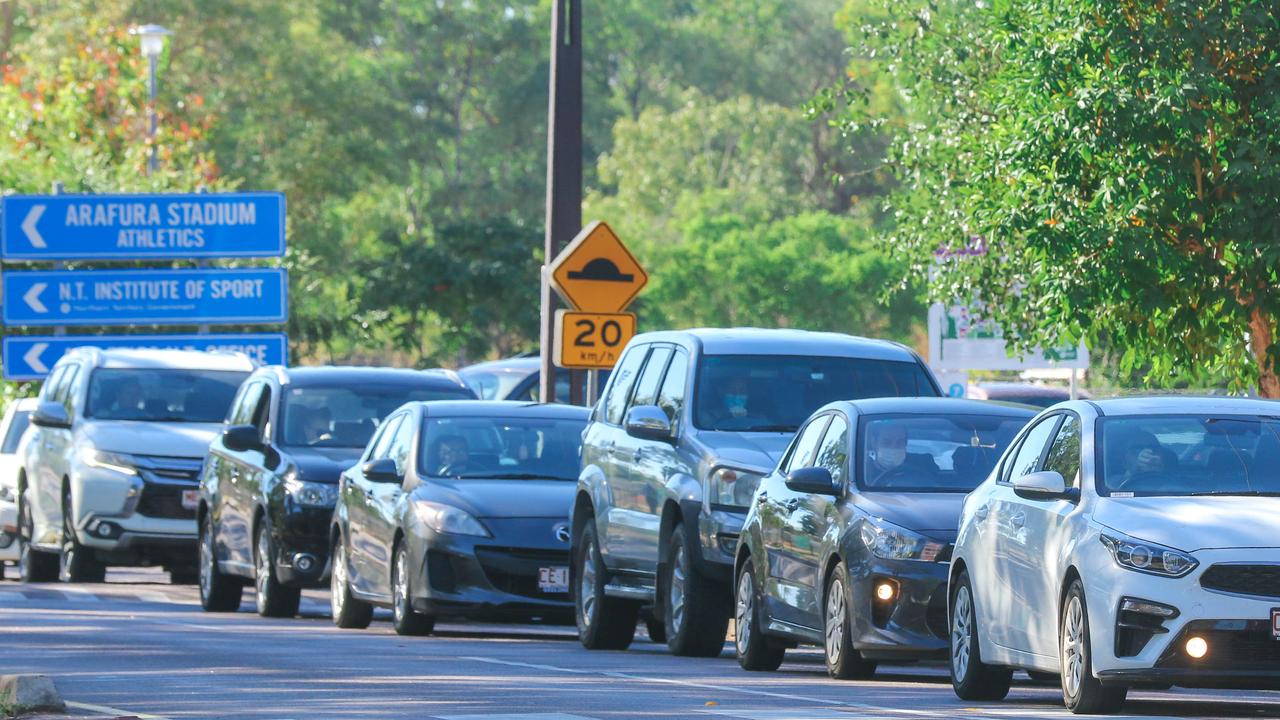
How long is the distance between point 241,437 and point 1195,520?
11050mm

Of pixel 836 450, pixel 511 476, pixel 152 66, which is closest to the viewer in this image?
pixel 836 450

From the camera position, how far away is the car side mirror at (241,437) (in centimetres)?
2108

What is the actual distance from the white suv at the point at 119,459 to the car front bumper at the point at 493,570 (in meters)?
7.18

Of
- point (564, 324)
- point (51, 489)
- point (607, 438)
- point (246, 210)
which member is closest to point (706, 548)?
point (607, 438)

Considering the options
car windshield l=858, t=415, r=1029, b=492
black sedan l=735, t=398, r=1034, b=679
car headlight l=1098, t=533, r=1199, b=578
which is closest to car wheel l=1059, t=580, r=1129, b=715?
Answer: car headlight l=1098, t=533, r=1199, b=578

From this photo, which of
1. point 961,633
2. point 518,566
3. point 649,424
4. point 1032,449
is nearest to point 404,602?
point 518,566

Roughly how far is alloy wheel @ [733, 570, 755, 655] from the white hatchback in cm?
229

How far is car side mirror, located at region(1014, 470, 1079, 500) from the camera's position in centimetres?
1194

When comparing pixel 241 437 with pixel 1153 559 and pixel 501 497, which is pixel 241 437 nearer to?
pixel 501 497

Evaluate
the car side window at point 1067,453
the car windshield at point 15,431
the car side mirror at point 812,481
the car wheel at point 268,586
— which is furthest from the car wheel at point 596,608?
the car windshield at point 15,431

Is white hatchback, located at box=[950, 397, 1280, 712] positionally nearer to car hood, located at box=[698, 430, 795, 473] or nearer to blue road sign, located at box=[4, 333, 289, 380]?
car hood, located at box=[698, 430, 795, 473]

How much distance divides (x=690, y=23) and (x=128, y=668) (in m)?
81.5

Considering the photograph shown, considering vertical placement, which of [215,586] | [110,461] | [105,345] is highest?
[105,345]

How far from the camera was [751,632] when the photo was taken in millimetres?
15344
